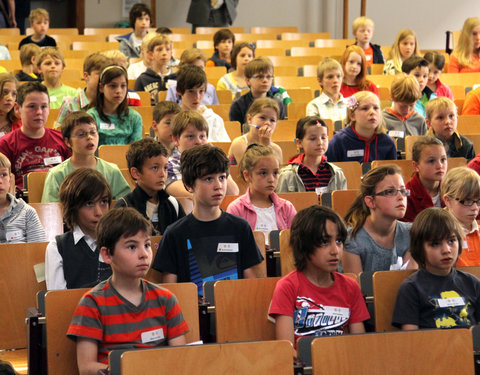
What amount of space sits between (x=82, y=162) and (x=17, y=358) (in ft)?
4.50

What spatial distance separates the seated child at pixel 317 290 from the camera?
3045 millimetres

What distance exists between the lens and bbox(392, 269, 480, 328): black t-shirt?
10.3ft

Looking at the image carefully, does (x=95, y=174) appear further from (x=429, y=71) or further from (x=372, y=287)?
(x=429, y=71)

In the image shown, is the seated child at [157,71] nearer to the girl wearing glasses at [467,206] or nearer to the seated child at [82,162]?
the seated child at [82,162]

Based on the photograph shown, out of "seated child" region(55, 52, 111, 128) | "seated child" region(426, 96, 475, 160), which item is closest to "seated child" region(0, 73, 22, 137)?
"seated child" region(55, 52, 111, 128)

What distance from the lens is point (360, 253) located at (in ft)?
11.9

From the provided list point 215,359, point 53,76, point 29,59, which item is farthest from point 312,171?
point 29,59

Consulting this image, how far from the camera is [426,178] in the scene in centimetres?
443

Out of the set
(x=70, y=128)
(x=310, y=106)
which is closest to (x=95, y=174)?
(x=70, y=128)

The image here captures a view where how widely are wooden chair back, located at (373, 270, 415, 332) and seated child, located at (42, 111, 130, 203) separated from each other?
163cm

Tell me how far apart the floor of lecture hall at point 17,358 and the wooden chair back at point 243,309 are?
Result: 0.74 meters

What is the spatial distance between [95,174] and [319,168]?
5.63 feet

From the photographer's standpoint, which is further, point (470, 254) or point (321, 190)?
point (321, 190)

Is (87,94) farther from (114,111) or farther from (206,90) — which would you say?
(206,90)
